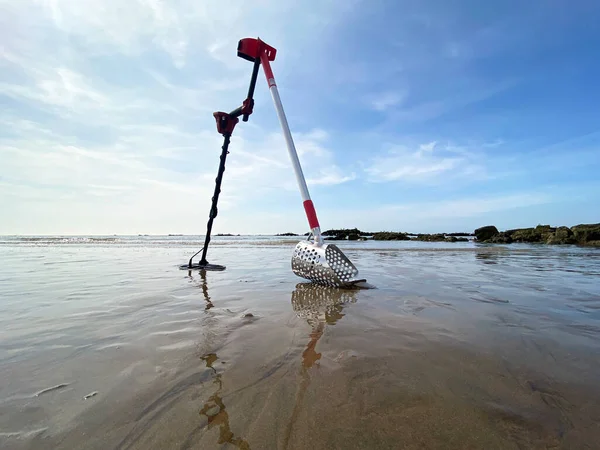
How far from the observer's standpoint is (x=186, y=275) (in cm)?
634

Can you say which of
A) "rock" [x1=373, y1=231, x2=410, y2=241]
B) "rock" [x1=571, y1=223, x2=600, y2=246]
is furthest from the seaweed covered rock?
"rock" [x1=373, y1=231, x2=410, y2=241]

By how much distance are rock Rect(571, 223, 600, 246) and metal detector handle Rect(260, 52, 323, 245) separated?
66.4ft

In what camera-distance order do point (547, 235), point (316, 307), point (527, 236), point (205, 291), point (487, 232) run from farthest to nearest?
point (487, 232) → point (527, 236) → point (547, 235) → point (205, 291) → point (316, 307)

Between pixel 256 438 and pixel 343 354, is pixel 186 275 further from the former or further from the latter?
pixel 256 438

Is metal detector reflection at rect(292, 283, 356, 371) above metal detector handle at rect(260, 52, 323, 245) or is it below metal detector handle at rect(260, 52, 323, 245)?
below

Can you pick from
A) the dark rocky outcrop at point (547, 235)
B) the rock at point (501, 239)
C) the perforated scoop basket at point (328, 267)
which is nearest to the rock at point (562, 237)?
the dark rocky outcrop at point (547, 235)

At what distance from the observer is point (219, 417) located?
142cm

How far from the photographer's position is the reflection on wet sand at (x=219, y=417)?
49.3 inches

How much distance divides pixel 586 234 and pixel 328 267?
21.1 metres

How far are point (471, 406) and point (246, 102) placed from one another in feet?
22.9

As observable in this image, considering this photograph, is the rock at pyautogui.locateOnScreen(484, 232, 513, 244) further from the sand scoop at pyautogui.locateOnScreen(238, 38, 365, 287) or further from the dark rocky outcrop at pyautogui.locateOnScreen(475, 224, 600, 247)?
the sand scoop at pyautogui.locateOnScreen(238, 38, 365, 287)

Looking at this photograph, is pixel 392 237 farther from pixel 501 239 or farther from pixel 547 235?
pixel 547 235

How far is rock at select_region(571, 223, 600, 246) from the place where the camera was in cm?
1708

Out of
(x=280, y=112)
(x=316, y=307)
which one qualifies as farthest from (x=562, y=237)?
(x=316, y=307)
